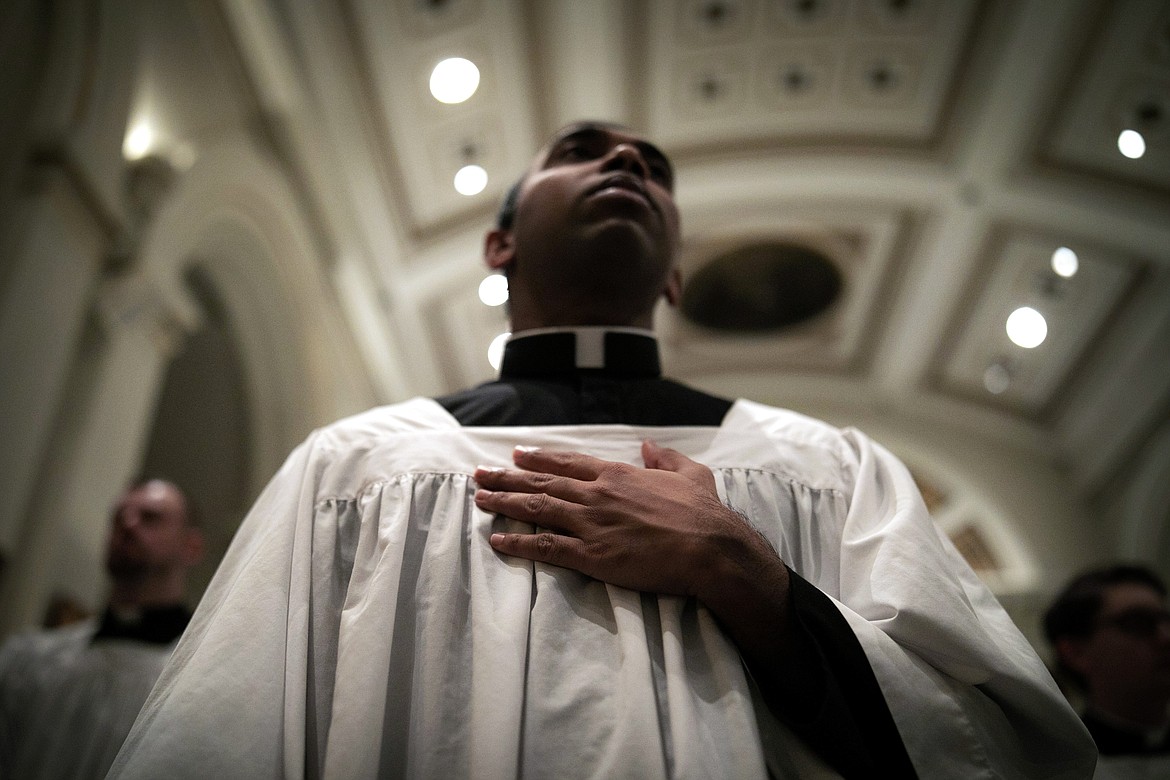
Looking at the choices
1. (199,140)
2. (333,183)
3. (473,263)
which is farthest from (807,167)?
(199,140)

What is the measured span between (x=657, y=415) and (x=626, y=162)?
2.08 feet

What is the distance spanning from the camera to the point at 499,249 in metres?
2.29

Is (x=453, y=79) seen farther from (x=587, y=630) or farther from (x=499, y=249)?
(x=587, y=630)

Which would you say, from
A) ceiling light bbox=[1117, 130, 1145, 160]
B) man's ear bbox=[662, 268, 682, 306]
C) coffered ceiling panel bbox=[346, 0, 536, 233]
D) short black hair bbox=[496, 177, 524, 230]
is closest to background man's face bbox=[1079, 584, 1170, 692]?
man's ear bbox=[662, 268, 682, 306]

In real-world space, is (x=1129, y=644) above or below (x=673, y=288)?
below

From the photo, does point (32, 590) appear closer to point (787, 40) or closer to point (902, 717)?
point (902, 717)

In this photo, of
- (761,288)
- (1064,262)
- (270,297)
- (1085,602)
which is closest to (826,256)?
(761,288)

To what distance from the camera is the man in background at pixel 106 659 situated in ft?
10.6

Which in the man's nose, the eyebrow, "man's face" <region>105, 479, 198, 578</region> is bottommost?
"man's face" <region>105, 479, 198, 578</region>

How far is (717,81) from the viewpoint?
6.79 meters

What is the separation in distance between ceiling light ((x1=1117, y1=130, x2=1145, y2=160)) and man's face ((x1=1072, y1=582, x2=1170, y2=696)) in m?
4.17

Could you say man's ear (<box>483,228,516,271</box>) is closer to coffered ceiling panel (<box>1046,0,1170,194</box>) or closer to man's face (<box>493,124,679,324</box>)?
man's face (<box>493,124,679,324</box>)

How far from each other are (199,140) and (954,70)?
16.7ft

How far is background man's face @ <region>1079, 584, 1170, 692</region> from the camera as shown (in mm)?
3430
